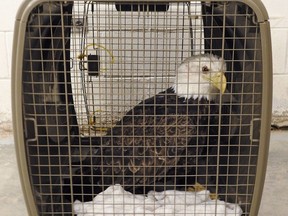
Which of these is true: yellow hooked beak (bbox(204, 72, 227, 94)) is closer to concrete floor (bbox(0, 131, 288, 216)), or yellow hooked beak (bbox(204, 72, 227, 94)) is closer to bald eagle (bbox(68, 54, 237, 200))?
bald eagle (bbox(68, 54, 237, 200))

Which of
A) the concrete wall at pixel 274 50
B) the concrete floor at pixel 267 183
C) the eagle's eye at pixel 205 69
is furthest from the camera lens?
the concrete wall at pixel 274 50

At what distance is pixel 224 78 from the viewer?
125cm

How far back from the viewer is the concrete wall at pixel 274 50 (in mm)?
2023

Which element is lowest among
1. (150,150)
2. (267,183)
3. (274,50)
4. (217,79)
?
(267,183)

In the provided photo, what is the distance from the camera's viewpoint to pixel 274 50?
2.08m

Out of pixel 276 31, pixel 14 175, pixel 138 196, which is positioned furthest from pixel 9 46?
pixel 276 31

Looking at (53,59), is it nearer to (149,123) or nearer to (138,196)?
(149,123)

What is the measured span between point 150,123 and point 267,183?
616 millimetres

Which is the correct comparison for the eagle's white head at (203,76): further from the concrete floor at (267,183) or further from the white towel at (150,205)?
the concrete floor at (267,183)

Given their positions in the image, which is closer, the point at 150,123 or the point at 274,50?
the point at 150,123

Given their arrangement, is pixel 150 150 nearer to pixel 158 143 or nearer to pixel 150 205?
pixel 158 143

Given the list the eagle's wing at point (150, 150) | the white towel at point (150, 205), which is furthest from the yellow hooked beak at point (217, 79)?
the white towel at point (150, 205)

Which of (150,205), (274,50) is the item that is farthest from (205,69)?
(274,50)

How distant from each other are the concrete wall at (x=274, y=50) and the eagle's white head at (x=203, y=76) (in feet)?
2.54
